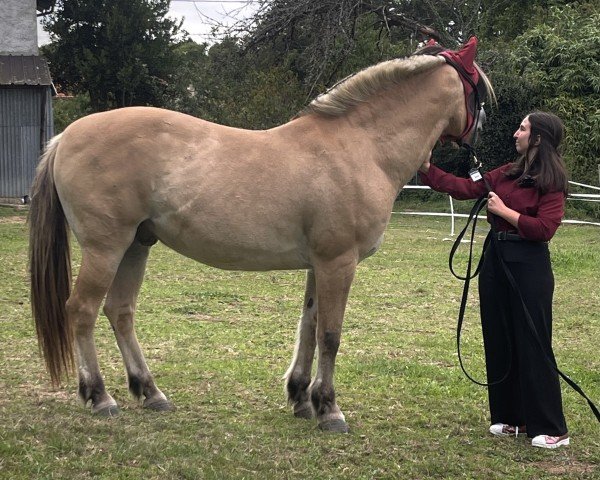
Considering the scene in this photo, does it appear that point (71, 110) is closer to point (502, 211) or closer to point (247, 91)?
point (247, 91)

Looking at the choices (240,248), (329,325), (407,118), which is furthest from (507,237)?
(240,248)

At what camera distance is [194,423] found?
4.67m

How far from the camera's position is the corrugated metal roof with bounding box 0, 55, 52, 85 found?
18.2m

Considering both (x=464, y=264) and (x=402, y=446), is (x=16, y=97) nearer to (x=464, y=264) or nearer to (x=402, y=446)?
(x=464, y=264)

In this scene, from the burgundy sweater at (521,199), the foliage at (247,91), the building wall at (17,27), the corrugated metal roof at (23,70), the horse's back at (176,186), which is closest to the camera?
the burgundy sweater at (521,199)

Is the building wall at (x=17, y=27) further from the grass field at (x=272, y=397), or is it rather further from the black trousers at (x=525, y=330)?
the black trousers at (x=525, y=330)

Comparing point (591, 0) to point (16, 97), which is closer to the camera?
point (16, 97)

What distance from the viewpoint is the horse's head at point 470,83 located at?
4863 millimetres

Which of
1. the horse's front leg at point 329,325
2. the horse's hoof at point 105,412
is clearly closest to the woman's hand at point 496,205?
the horse's front leg at point 329,325

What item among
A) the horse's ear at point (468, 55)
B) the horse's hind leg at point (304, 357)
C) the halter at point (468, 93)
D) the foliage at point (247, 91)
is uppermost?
the foliage at point (247, 91)

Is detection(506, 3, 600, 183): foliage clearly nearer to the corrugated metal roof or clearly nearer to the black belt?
the corrugated metal roof

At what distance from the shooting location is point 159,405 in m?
4.89

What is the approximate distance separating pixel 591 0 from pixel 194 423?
25.1 meters

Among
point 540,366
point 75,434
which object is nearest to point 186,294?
point 75,434
